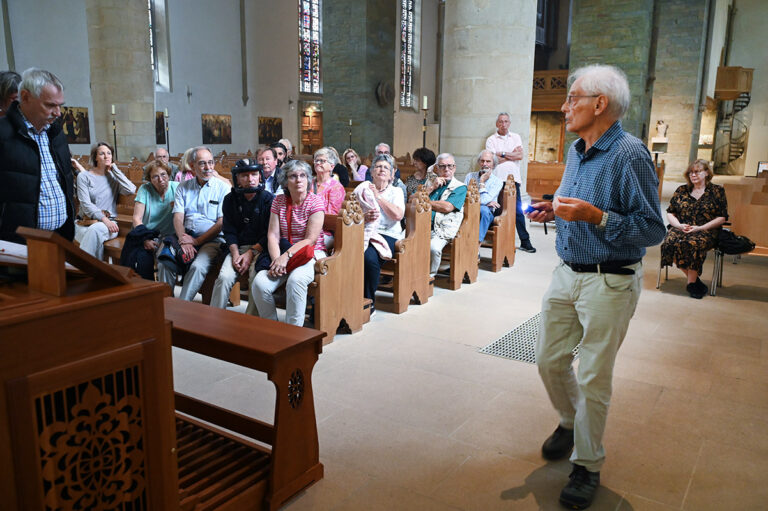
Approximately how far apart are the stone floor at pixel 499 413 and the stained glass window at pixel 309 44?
19544 millimetres

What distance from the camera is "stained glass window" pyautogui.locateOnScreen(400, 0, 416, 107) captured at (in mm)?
25344

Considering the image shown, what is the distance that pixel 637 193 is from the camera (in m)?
2.29

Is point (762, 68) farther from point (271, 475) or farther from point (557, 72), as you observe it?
point (271, 475)

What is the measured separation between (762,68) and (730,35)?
6.35ft

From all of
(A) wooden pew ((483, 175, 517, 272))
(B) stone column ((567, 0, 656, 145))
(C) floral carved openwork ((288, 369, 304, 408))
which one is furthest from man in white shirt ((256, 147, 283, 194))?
(B) stone column ((567, 0, 656, 145))

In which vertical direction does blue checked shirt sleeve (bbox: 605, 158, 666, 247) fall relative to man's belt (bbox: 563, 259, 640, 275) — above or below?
above

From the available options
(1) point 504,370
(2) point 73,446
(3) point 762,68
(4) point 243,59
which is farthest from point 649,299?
(3) point 762,68

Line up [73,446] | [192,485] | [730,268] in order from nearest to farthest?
[73,446]
[192,485]
[730,268]

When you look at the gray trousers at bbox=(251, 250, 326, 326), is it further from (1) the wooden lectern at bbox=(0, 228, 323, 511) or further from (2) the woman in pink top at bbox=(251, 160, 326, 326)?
(1) the wooden lectern at bbox=(0, 228, 323, 511)

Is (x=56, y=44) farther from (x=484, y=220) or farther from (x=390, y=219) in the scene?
(x=390, y=219)

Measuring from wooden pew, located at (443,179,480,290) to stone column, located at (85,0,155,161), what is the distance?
9559 mm

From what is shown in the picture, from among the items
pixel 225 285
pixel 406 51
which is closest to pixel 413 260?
pixel 225 285

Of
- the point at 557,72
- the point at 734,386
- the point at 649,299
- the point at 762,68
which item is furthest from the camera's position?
the point at 762,68

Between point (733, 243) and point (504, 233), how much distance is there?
7.33 ft
